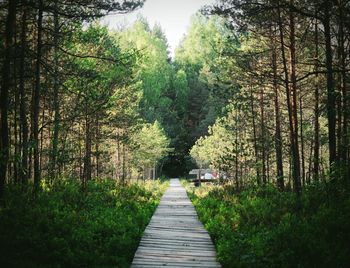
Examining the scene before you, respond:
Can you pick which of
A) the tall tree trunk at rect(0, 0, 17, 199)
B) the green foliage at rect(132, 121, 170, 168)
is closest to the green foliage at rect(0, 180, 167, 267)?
the tall tree trunk at rect(0, 0, 17, 199)

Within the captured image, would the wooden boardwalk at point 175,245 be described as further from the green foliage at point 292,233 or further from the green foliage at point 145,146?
the green foliage at point 145,146

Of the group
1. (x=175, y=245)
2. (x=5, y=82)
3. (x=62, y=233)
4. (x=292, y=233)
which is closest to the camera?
(x=292, y=233)

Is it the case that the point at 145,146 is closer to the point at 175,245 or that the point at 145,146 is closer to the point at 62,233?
the point at 175,245

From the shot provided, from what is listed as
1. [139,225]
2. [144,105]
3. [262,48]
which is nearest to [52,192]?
[139,225]

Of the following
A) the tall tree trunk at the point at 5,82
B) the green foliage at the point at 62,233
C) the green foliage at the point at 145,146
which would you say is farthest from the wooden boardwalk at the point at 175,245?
the green foliage at the point at 145,146

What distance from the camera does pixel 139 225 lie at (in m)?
11.6

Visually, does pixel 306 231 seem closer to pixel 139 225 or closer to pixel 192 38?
pixel 139 225

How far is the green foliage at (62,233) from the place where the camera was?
22.0 feet

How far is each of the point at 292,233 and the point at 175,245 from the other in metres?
3.19

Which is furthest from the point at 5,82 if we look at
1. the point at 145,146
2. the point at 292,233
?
the point at 145,146

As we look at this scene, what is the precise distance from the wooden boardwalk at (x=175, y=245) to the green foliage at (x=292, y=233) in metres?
0.38

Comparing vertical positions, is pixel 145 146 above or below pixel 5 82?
below

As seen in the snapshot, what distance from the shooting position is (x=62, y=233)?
809 cm

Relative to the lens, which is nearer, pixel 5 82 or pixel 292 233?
pixel 292 233
